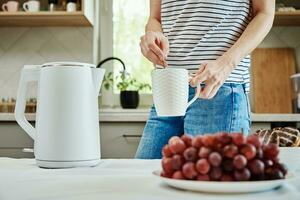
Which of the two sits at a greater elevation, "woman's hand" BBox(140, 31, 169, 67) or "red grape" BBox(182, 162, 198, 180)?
"woman's hand" BBox(140, 31, 169, 67)

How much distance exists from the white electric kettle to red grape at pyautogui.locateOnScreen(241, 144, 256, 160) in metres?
0.34

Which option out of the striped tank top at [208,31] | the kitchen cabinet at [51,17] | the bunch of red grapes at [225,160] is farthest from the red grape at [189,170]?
the kitchen cabinet at [51,17]

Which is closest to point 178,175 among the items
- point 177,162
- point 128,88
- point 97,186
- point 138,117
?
point 177,162

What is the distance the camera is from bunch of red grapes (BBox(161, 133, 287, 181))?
463 mm

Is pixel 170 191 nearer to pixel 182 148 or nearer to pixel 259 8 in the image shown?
pixel 182 148

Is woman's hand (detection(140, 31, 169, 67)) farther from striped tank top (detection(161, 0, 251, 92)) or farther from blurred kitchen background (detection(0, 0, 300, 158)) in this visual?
blurred kitchen background (detection(0, 0, 300, 158))

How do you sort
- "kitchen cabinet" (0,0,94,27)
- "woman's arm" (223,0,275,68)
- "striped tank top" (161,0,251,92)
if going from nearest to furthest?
"woman's arm" (223,0,275,68) < "striped tank top" (161,0,251,92) < "kitchen cabinet" (0,0,94,27)

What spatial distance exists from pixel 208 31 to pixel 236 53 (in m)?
0.15

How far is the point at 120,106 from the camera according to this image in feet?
7.98

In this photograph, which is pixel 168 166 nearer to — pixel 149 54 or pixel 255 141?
pixel 255 141

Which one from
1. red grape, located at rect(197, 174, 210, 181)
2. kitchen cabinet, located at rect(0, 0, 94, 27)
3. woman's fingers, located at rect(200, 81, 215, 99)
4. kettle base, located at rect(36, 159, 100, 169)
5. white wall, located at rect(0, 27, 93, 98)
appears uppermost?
kitchen cabinet, located at rect(0, 0, 94, 27)

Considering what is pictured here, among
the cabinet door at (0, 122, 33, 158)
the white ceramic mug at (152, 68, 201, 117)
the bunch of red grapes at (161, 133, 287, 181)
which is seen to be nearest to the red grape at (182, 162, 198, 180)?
the bunch of red grapes at (161, 133, 287, 181)

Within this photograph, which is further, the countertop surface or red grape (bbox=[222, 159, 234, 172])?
the countertop surface

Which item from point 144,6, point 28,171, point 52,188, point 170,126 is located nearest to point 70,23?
point 144,6
